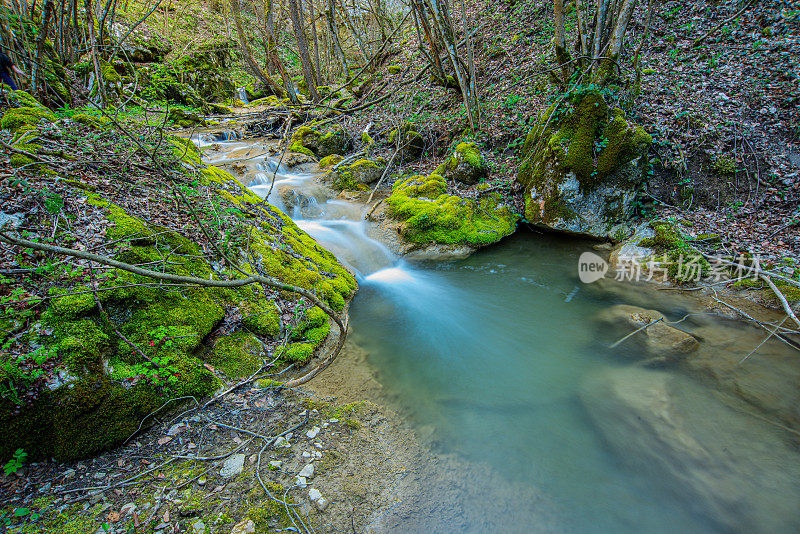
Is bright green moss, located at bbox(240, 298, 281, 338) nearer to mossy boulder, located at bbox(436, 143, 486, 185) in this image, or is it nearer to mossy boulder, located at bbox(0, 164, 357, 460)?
mossy boulder, located at bbox(0, 164, 357, 460)

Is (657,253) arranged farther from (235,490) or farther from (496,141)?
(235,490)

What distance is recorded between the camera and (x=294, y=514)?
2.24 meters

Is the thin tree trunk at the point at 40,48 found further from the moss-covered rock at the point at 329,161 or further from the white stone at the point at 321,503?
the white stone at the point at 321,503

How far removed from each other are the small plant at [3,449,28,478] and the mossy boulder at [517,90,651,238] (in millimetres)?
8147

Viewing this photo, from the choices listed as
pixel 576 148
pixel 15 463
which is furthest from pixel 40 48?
pixel 576 148

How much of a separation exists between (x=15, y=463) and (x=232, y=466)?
1.35 metres

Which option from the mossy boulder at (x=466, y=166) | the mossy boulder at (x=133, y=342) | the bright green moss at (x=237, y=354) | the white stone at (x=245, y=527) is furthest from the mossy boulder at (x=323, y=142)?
the white stone at (x=245, y=527)

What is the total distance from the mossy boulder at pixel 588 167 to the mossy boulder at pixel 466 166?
160 cm

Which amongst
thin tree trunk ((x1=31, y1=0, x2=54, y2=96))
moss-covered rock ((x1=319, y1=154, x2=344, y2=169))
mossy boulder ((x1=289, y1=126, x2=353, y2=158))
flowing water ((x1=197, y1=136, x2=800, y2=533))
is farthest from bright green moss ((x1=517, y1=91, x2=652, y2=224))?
thin tree trunk ((x1=31, y1=0, x2=54, y2=96))

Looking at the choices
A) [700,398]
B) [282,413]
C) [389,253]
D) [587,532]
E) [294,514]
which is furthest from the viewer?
[389,253]

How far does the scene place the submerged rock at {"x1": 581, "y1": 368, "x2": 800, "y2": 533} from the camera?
2.60 m

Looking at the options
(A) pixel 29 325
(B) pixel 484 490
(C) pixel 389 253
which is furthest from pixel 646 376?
(A) pixel 29 325

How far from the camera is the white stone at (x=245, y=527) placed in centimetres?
206

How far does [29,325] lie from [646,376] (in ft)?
19.9
